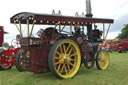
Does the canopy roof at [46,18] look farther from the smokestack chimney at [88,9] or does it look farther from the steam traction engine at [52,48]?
the smokestack chimney at [88,9]

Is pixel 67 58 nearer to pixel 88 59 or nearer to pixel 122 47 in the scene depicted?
pixel 88 59

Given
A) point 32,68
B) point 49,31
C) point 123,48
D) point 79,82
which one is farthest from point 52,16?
point 123,48

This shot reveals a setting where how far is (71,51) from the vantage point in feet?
16.1

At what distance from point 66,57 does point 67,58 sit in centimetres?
4

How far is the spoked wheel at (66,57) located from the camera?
172 inches

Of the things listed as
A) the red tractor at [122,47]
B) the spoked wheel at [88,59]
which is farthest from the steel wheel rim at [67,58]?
the red tractor at [122,47]

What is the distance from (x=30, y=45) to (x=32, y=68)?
2.09 feet

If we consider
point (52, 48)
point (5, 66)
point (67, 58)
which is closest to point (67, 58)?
point (67, 58)

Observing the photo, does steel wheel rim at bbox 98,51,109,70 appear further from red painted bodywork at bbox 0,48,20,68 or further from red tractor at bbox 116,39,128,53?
red tractor at bbox 116,39,128,53

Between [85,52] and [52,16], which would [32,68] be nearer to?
[52,16]

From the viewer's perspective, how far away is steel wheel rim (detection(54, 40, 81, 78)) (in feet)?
14.7

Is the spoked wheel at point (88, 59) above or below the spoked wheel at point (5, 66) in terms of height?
above

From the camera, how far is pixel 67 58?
455 centimetres

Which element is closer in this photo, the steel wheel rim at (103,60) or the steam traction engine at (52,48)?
the steam traction engine at (52,48)
